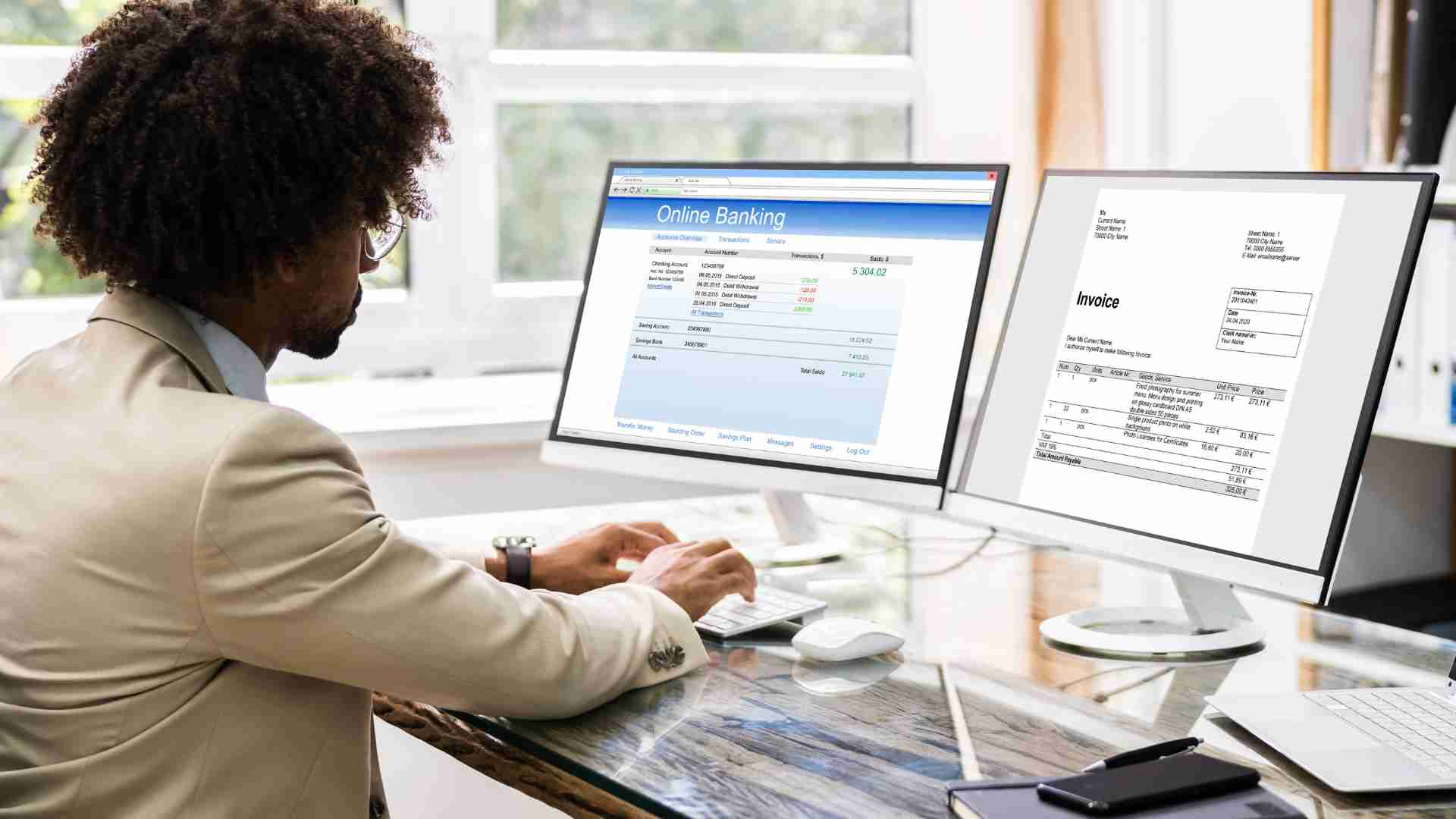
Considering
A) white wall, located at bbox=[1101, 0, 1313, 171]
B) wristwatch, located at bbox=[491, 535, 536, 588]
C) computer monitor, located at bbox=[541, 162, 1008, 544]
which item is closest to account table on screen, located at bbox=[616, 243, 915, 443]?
computer monitor, located at bbox=[541, 162, 1008, 544]

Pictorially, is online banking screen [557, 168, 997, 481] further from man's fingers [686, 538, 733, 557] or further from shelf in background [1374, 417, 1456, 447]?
shelf in background [1374, 417, 1456, 447]

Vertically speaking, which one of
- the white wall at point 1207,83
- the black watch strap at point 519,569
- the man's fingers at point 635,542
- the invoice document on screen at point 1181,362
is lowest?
the black watch strap at point 519,569

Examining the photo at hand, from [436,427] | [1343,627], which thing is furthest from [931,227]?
[436,427]

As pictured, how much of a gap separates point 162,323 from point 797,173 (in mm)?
760

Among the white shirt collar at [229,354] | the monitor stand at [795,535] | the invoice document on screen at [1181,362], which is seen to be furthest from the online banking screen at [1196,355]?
the white shirt collar at [229,354]

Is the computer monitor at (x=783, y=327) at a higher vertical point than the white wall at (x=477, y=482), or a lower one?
higher

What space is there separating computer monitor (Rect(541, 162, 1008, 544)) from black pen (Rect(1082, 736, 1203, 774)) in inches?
18.7

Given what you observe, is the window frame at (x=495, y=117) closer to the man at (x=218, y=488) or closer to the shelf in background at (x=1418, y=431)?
the shelf in background at (x=1418, y=431)

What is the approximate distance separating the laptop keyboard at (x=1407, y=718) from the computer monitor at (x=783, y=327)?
1.51ft

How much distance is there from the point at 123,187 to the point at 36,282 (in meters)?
1.45

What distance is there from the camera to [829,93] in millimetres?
2809

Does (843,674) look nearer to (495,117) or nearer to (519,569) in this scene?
(519,569)

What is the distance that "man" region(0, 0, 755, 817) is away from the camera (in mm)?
987

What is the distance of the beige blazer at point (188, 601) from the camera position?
978 millimetres
